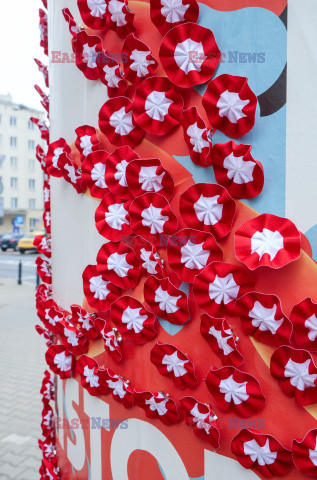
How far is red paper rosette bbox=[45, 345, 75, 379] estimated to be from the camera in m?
1.40

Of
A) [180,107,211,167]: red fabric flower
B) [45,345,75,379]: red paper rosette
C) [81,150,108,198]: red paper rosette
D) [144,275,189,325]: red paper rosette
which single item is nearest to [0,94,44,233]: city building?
[45,345,75,379]: red paper rosette

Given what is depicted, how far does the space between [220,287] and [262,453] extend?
Answer: 15.8 inches

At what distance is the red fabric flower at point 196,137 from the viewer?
920 millimetres

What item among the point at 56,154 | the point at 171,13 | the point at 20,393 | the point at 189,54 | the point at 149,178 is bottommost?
the point at 20,393

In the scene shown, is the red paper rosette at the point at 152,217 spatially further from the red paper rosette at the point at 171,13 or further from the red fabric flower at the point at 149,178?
the red paper rosette at the point at 171,13

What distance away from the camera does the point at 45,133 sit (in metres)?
1.76

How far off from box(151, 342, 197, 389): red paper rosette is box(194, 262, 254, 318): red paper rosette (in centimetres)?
16

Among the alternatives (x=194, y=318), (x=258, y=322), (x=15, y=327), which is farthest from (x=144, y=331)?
(x=15, y=327)

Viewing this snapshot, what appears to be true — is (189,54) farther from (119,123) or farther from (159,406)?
(159,406)

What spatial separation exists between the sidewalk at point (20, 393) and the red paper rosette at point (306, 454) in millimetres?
2576

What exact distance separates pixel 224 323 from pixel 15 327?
6.27 m

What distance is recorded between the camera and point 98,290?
1188 millimetres

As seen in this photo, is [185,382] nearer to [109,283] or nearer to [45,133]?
[109,283]

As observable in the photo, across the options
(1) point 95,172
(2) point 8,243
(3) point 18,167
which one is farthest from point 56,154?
(3) point 18,167
